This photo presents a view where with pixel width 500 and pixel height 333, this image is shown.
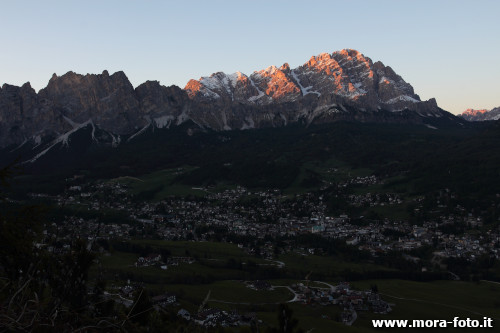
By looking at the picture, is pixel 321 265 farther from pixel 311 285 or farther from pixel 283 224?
pixel 283 224

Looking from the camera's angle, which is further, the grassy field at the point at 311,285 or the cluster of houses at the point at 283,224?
the cluster of houses at the point at 283,224

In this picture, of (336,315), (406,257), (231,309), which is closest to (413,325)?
(336,315)

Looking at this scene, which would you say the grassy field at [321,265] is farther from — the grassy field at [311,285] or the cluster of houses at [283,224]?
the cluster of houses at [283,224]

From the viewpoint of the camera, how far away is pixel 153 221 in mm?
157750

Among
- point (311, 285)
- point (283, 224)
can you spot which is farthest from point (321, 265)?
point (283, 224)

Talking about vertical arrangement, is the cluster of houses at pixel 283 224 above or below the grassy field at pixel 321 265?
above

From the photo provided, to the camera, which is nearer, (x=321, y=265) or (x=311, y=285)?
(x=311, y=285)

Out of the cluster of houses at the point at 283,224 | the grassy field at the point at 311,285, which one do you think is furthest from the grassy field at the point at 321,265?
the cluster of houses at the point at 283,224

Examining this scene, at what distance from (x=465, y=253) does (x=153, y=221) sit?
4064 inches

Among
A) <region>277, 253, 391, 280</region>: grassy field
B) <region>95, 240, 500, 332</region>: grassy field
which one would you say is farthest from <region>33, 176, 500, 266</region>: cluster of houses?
<region>95, 240, 500, 332</region>: grassy field

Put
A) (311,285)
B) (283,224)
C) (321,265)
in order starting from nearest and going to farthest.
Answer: (311,285) < (321,265) < (283,224)

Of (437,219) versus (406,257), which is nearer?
(406,257)

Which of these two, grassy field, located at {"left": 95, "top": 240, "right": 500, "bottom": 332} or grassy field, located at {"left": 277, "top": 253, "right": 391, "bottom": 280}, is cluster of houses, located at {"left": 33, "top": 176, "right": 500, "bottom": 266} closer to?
grassy field, located at {"left": 277, "top": 253, "right": 391, "bottom": 280}

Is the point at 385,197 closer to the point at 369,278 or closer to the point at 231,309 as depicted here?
the point at 369,278
